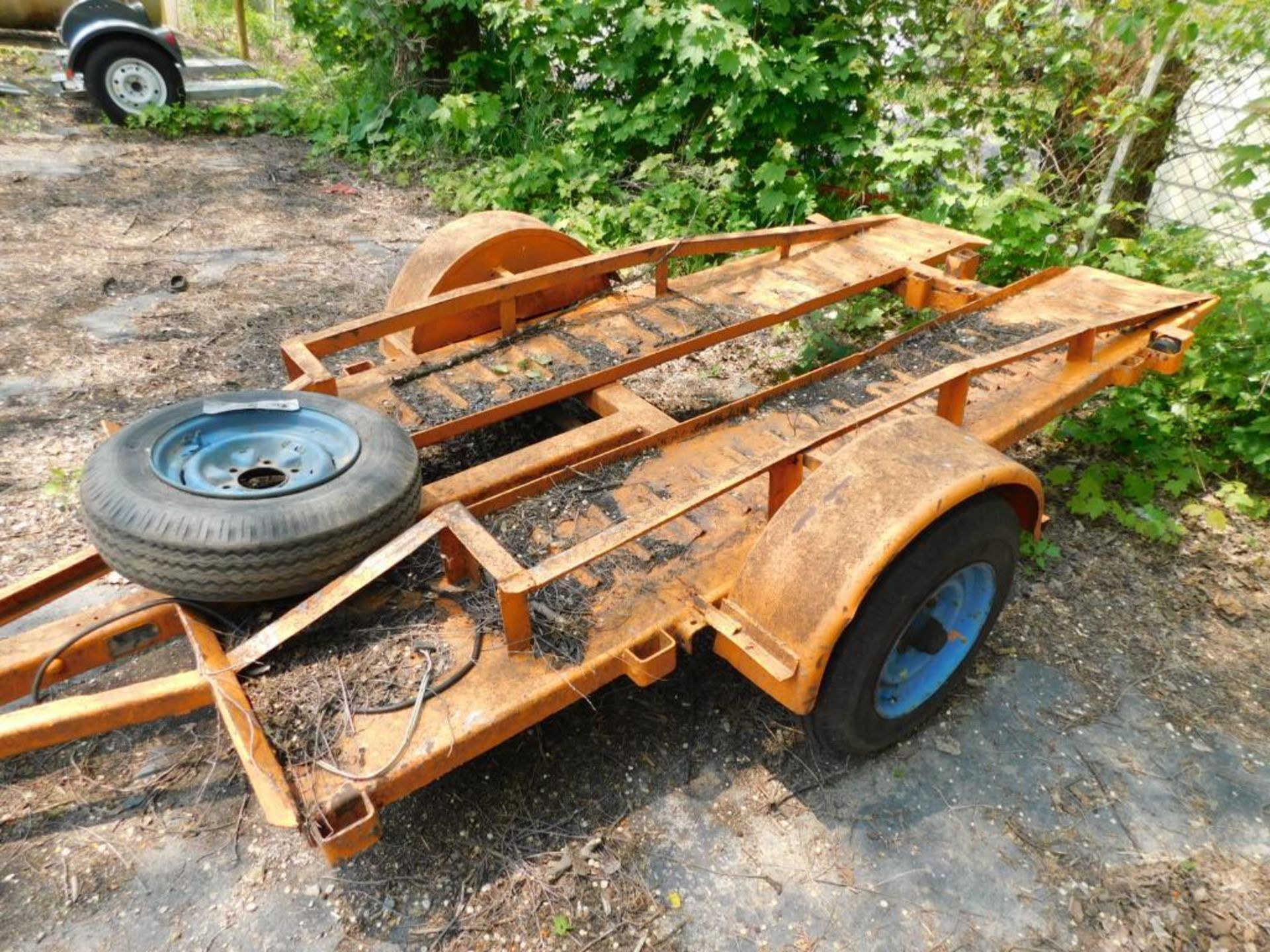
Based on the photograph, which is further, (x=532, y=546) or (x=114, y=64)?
(x=114, y=64)

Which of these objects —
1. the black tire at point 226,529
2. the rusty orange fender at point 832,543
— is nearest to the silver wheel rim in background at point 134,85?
the black tire at point 226,529

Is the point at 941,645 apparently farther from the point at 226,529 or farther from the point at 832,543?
the point at 226,529

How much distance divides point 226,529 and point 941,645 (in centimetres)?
224

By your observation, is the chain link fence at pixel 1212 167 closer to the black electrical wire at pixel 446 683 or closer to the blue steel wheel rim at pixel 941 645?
the blue steel wheel rim at pixel 941 645

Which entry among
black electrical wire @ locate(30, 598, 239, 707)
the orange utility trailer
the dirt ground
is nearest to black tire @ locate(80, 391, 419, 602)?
the orange utility trailer

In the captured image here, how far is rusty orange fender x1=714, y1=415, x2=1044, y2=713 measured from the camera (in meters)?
2.46

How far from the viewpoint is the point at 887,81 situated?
264 inches

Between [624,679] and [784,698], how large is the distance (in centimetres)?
95

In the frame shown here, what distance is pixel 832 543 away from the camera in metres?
2.52

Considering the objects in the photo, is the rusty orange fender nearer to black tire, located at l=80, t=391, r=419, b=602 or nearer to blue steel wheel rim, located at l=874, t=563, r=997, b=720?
blue steel wheel rim, located at l=874, t=563, r=997, b=720

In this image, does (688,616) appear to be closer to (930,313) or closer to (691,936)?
(691,936)

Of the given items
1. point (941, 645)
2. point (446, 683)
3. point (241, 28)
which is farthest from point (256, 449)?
point (241, 28)

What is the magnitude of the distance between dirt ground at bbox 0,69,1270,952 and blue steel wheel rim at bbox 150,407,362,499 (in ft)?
3.17

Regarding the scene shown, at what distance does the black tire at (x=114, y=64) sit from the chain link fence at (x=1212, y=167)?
10.5 metres
